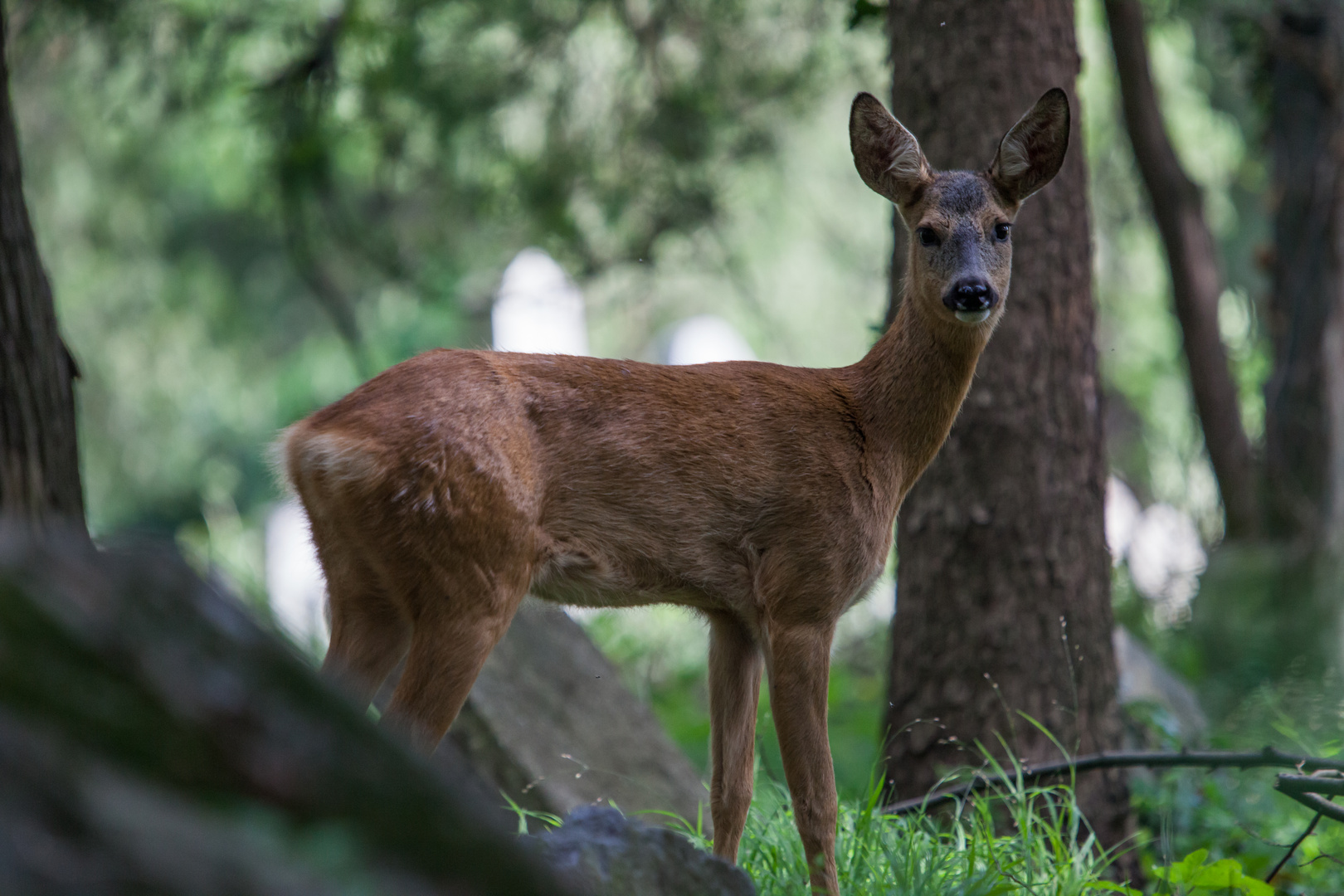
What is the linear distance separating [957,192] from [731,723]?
1.81m

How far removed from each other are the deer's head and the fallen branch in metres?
1.37

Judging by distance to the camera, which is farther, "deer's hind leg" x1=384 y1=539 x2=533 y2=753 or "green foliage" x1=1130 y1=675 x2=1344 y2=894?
"green foliage" x1=1130 y1=675 x2=1344 y2=894

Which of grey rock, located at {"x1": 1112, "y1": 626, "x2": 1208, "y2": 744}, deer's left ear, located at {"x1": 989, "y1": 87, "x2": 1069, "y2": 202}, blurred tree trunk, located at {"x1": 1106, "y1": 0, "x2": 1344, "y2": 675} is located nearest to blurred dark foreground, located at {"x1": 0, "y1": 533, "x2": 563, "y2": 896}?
deer's left ear, located at {"x1": 989, "y1": 87, "x2": 1069, "y2": 202}

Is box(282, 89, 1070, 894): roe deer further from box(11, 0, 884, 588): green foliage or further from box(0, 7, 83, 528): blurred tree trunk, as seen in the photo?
box(11, 0, 884, 588): green foliage

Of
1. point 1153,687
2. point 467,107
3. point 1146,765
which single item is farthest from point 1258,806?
point 467,107

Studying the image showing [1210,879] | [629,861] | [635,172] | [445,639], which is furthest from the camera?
[635,172]

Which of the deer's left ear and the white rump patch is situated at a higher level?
the deer's left ear

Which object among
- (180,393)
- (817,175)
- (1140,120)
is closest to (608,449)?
(1140,120)

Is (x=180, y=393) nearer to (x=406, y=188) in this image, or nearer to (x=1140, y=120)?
(x=406, y=188)

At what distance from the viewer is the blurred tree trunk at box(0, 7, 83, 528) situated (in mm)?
3531

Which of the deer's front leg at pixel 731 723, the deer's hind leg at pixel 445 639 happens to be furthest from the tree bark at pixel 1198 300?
the deer's hind leg at pixel 445 639

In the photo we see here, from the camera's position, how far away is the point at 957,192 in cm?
392

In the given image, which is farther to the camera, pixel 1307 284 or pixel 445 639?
pixel 1307 284

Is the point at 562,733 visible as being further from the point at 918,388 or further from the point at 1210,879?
the point at 1210,879
